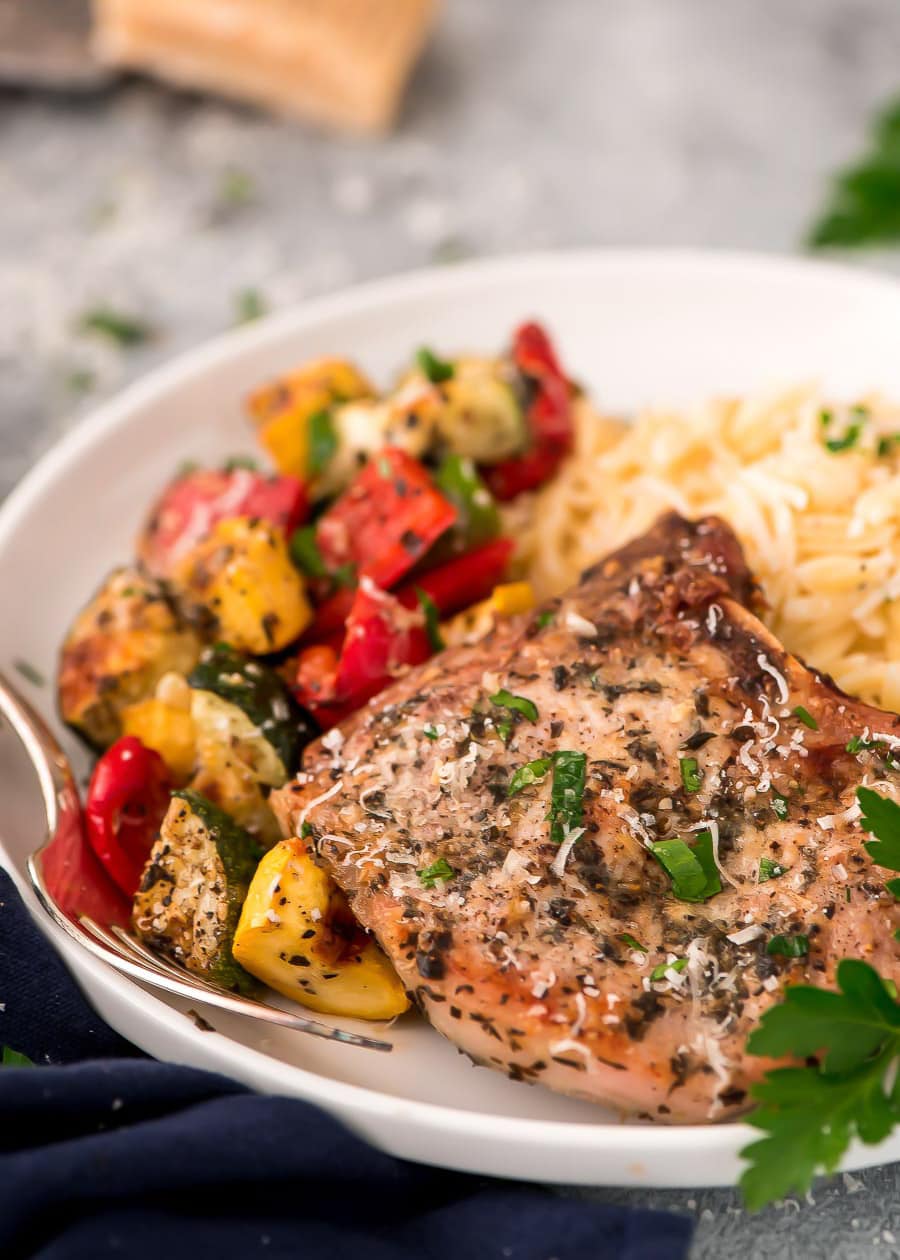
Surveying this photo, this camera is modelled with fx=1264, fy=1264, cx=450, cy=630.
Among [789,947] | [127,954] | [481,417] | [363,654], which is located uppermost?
[481,417]

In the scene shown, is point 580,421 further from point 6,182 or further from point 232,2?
point 6,182

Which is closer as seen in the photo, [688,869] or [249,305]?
[688,869]

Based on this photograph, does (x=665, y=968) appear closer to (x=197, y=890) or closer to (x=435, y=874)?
(x=435, y=874)

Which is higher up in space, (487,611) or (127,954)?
(487,611)

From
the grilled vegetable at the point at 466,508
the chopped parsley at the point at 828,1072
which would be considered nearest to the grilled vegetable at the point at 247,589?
the grilled vegetable at the point at 466,508

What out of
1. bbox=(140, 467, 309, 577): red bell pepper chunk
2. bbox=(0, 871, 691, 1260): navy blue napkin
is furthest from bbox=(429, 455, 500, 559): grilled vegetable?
bbox=(0, 871, 691, 1260): navy blue napkin

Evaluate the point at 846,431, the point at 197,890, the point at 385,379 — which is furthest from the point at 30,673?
the point at 846,431

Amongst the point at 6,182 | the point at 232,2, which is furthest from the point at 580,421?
the point at 6,182

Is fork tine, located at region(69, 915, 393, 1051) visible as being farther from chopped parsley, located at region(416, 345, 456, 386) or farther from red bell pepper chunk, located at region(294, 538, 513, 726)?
chopped parsley, located at region(416, 345, 456, 386)
